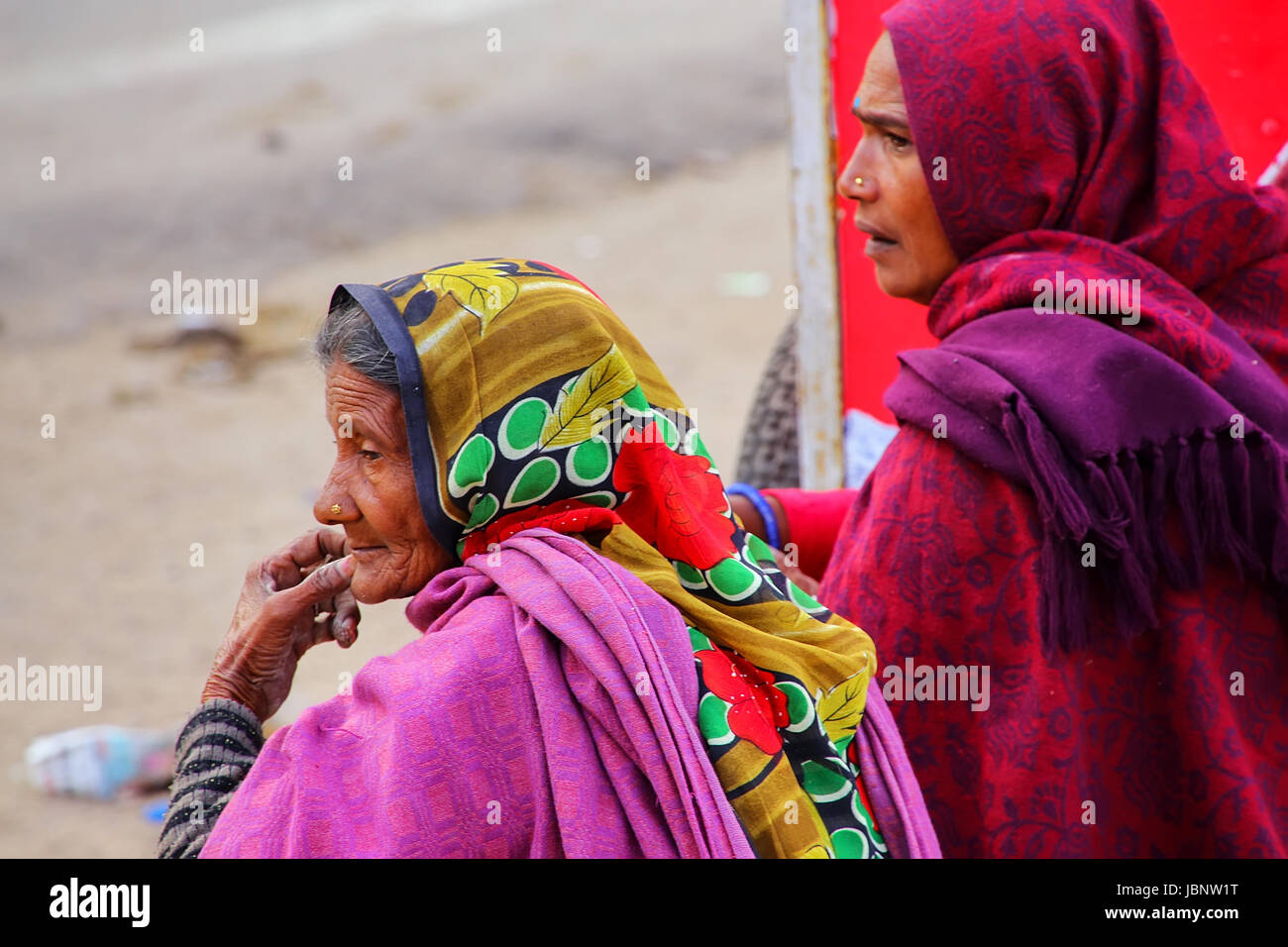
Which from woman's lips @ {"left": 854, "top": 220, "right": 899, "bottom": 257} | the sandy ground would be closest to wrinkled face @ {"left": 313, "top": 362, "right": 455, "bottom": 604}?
woman's lips @ {"left": 854, "top": 220, "right": 899, "bottom": 257}

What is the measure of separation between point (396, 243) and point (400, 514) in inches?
376

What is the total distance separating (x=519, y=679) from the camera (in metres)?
1.59

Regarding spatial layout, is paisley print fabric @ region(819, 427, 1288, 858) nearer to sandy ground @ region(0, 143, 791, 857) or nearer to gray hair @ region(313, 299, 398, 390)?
gray hair @ region(313, 299, 398, 390)

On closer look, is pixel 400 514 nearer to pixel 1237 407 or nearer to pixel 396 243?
pixel 1237 407

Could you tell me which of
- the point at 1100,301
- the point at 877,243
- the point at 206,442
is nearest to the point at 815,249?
the point at 877,243

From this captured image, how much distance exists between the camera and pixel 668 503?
1.76 m

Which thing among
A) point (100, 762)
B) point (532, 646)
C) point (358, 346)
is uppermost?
point (358, 346)

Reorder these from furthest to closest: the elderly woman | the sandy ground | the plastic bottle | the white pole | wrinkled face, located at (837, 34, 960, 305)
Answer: the sandy ground → the plastic bottle → the white pole → wrinkled face, located at (837, 34, 960, 305) → the elderly woman

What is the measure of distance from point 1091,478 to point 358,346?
113cm

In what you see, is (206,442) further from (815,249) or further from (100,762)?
(815,249)

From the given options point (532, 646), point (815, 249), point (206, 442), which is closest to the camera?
point (532, 646)

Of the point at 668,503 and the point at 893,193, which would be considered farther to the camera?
the point at 893,193

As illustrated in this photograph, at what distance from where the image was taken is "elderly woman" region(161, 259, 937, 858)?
1563 millimetres
